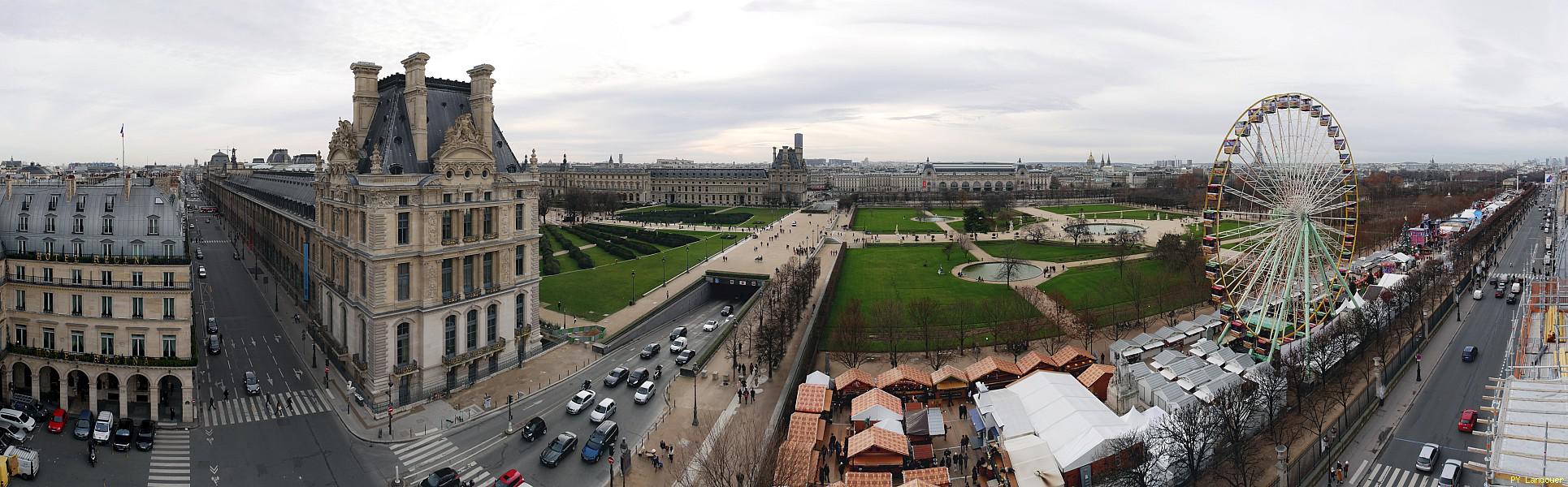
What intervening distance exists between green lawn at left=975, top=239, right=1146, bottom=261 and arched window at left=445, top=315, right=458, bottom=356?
69.1 m

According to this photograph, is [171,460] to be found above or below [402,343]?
below

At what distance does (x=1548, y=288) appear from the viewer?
169 feet

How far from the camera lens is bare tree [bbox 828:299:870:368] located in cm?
5500

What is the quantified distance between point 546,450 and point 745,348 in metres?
21.8

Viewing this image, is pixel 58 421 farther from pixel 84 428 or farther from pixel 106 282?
pixel 106 282

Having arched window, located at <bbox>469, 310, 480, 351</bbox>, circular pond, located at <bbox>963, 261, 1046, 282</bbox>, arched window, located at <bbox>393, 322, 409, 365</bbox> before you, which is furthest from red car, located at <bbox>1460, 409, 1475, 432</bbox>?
arched window, located at <bbox>393, 322, 409, 365</bbox>

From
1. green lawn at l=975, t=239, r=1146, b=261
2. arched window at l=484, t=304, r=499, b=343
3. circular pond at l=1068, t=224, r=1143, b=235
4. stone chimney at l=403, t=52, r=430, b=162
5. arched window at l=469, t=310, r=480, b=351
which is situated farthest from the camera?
circular pond at l=1068, t=224, r=1143, b=235

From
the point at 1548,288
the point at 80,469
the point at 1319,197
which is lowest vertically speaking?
the point at 80,469

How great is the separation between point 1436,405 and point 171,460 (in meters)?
64.6

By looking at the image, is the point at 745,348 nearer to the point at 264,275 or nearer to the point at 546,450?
the point at 546,450

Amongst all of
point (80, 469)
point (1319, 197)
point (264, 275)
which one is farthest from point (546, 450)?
point (264, 275)

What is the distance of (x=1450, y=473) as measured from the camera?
3472 cm

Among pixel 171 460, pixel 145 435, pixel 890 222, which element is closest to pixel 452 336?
pixel 171 460

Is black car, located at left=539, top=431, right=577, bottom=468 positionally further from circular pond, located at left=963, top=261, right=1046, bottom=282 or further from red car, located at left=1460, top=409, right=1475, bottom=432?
circular pond, located at left=963, top=261, right=1046, bottom=282
